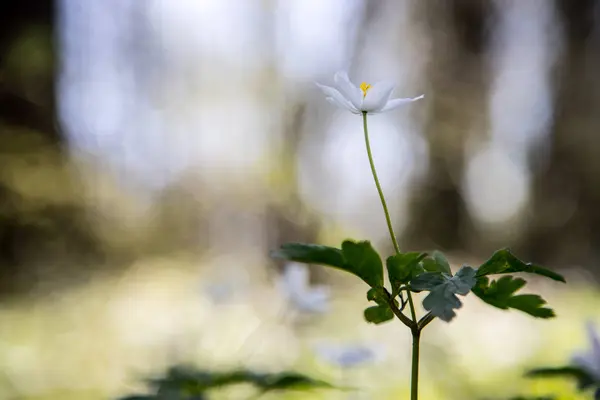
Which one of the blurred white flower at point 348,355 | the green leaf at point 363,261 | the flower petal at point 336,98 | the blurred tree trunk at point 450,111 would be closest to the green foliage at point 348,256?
the green leaf at point 363,261

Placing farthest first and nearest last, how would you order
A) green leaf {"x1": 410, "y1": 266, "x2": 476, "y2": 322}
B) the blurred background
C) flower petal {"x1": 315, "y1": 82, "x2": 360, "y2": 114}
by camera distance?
the blurred background < flower petal {"x1": 315, "y1": 82, "x2": 360, "y2": 114} < green leaf {"x1": 410, "y1": 266, "x2": 476, "y2": 322}

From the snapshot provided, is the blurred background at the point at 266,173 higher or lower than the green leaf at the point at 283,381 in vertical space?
higher

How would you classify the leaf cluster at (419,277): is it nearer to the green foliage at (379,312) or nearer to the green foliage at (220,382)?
the green foliage at (379,312)

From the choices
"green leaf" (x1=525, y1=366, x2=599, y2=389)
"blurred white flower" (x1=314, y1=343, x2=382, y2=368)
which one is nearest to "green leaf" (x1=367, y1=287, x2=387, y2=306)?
"green leaf" (x1=525, y1=366, x2=599, y2=389)

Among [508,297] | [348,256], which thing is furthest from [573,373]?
[348,256]

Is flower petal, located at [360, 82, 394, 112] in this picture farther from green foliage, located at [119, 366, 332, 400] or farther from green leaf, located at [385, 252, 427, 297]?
green foliage, located at [119, 366, 332, 400]

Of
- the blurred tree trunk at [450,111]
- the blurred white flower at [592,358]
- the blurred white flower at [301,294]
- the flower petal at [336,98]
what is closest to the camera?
the flower petal at [336,98]
